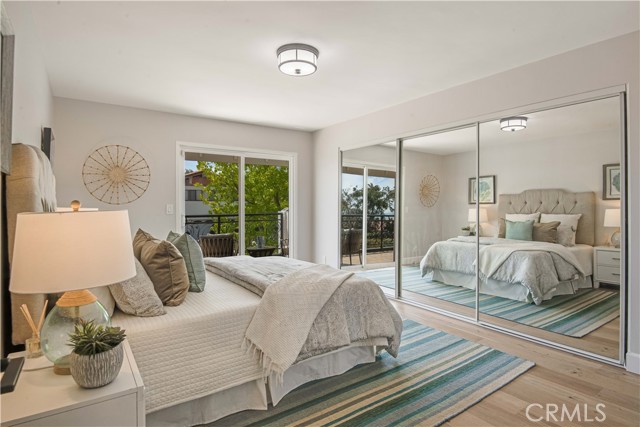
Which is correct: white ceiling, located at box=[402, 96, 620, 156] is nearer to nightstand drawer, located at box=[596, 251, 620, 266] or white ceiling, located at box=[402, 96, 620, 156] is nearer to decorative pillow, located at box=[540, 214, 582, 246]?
decorative pillow, located at box=[540, 214, 582, 246]

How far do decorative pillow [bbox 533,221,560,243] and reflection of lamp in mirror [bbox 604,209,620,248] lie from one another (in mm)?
356

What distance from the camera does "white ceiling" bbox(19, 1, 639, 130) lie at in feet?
7.63

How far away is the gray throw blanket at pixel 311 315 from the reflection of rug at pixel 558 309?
1485mm

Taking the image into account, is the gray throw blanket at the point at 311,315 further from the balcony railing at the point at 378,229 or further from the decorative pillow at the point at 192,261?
the balcony railing at the point at 378,229

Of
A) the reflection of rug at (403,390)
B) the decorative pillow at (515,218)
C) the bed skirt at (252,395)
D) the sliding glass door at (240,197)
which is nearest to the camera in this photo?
the bed skirt at (252,395)

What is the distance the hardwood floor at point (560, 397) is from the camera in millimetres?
2031

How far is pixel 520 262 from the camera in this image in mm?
3383

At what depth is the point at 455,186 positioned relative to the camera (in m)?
3.92

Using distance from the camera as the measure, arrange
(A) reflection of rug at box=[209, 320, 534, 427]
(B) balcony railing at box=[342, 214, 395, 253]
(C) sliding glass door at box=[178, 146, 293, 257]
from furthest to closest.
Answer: (C) sliding glass door at box=[178, 146, 293, 257], (B) balcony railing at box=[342, 214, 395, 253], (A) reflection of rug at box=[209, 320, 534, 427]

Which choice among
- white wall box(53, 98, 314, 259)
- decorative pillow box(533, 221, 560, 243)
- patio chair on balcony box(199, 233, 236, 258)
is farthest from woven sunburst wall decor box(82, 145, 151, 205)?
decorative pillow box(533, 221, 560, 243)

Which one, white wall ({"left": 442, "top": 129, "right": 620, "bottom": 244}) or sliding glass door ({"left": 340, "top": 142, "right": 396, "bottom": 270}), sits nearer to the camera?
white wall ({"left": 442, "top": 129, "right": 620, "bottom": 244})

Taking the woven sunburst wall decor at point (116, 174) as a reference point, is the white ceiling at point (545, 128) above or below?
above

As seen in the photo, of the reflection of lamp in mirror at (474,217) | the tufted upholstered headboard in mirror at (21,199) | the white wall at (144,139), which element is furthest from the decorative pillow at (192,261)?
the reflection of lamp in mirror at (474,217)

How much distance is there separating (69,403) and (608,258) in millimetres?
3497
